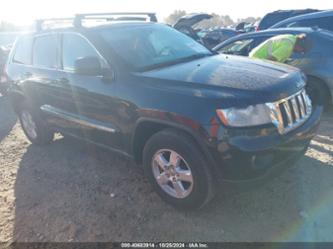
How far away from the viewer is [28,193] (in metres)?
3.92

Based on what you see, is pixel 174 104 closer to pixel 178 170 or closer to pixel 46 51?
pixel 178 170

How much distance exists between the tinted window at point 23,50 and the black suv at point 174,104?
0.58 meters

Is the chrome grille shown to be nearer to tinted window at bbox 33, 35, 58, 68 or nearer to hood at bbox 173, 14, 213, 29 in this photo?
tinted window at bbox 33, 35, 58, 68

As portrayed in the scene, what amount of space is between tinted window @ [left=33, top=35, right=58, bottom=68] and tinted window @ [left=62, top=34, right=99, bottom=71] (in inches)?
9.5

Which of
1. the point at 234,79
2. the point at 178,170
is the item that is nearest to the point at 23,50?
the point at 178,170

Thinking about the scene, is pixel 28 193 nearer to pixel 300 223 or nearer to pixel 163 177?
pixel 163 177

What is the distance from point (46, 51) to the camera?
4.57 m

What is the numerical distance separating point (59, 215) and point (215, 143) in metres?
1.84

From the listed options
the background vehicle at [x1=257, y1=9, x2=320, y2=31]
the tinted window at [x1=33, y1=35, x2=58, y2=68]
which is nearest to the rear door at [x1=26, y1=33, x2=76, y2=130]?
the tinted window at [x1=33, y1=35, x2=58, y2=68]

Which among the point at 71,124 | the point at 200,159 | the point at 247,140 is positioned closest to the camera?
the point at 247,140

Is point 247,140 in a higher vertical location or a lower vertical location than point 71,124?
higher

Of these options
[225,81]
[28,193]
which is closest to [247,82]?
[225,81]

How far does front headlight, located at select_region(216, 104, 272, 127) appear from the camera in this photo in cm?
266

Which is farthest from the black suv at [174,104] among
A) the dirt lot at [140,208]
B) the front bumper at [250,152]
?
the dirt lot at [140,208]
